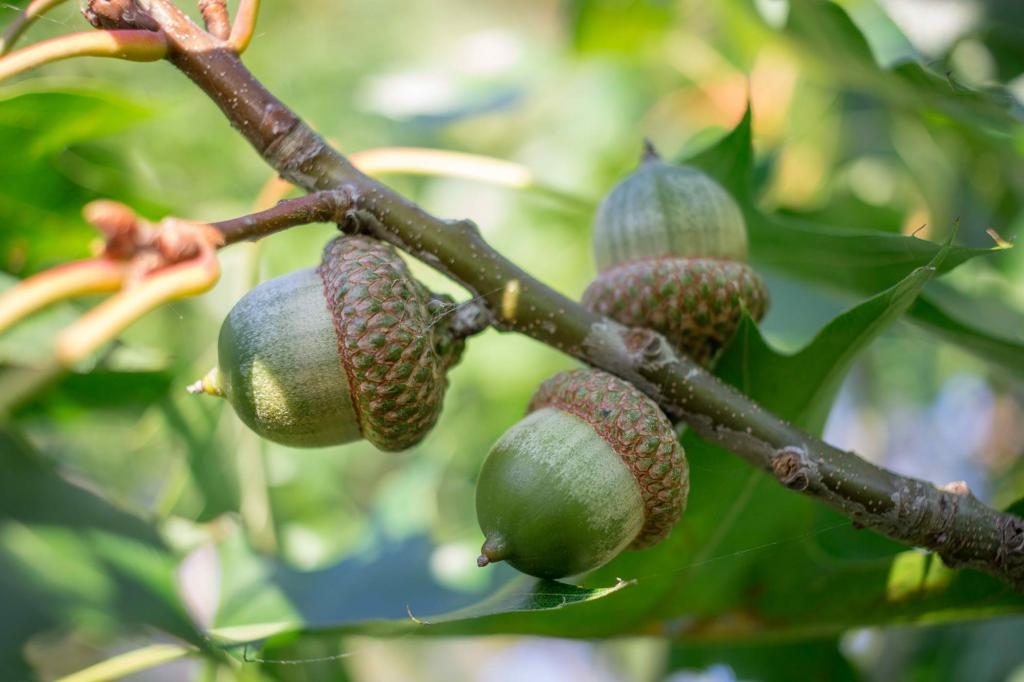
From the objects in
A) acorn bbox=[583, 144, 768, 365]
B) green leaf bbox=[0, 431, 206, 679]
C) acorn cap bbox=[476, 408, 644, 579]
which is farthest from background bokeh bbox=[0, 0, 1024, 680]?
acorn cap bbox=[476, 408, 644, 579]

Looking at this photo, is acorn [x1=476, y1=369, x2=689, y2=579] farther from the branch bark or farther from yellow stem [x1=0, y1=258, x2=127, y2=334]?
yellow stem [x1=0, y1=258, x2=127, y2=334]

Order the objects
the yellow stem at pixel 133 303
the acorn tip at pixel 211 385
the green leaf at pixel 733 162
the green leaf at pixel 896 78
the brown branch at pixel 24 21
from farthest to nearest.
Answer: the green leaf at pixel 733 162 → the green leaf at pixel 896 78 → the acorn tip at pixel 211 385 → the brown branch at pixel 24 21 → the yellow stem at pixel 133 303

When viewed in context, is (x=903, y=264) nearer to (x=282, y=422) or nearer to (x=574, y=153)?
(x=282, y=422)

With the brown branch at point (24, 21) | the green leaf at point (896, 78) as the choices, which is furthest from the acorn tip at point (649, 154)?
the brown branch at point (24, 21)

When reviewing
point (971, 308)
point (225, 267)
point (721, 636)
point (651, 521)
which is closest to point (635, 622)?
point (721, 636)

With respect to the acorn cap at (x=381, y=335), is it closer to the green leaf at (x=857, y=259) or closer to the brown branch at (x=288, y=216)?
the brown branch at (x=288, y=216)

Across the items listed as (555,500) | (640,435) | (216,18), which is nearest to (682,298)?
(640,435)

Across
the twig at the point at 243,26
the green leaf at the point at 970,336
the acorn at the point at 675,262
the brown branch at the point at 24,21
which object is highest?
the brown branch at the point at 24,21
